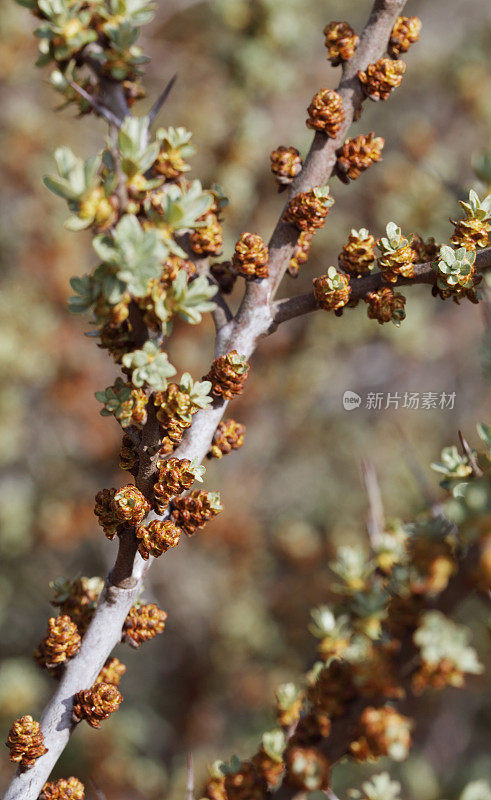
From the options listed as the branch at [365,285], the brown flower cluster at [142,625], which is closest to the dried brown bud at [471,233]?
the branch at [365,285]

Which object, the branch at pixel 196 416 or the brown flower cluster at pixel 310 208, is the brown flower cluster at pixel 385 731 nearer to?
the branch at pixel 196 416

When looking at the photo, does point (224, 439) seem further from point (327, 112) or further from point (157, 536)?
point (327, 112)

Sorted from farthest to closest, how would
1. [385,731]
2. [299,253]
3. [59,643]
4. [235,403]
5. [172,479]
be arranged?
[235,403]
[299,253]
[59,643]
[172,479]
[385,731]

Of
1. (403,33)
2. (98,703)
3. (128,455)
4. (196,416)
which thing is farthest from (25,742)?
(403,33)

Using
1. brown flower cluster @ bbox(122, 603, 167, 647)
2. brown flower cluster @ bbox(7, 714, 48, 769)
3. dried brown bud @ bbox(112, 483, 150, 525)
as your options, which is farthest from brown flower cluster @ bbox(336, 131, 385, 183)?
brown flower cluster @ bbox(7, 714, 48, 769)

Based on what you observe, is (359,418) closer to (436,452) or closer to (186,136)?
(436,452)
